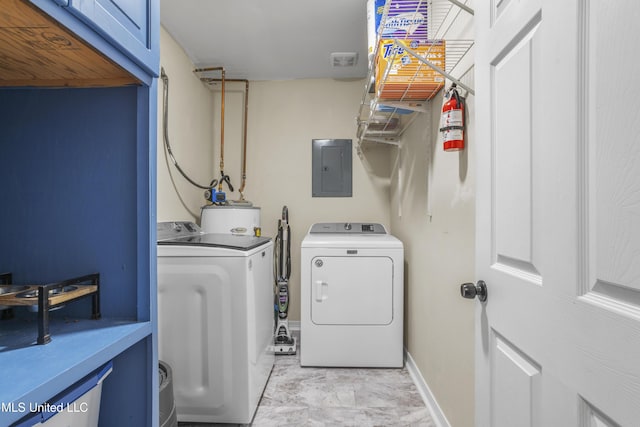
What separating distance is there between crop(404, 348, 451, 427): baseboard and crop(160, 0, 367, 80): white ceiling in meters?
2.34

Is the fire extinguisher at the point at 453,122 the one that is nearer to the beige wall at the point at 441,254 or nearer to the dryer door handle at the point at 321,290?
the beige wall at the point at 441,254

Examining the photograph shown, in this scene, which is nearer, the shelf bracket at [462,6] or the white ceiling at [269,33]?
the shelf bracket at [462,6]

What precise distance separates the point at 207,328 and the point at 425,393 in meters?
1.33

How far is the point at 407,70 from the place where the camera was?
1.48m

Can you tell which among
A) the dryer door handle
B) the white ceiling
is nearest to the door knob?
the dryer door handle

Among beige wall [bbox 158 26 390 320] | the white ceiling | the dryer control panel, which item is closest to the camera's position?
the white ceiling

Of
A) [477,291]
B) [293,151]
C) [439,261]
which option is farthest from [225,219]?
[477,291]

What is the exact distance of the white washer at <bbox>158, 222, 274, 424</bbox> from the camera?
5.35 feet

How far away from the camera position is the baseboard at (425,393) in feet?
5.46

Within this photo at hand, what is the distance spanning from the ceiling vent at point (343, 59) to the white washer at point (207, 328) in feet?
5.93

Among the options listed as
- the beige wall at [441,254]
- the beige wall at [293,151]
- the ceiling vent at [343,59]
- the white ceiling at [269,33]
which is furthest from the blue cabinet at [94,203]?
the beige wall at [293,151]

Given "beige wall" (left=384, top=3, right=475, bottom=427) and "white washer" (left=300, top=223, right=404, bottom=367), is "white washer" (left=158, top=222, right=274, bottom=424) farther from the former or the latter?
"beige wall" (left=384, top=3, right=475, bottom=427)

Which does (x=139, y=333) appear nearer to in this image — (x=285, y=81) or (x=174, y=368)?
(x=174, y=368)

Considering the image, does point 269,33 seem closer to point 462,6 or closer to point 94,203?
point 462,6
